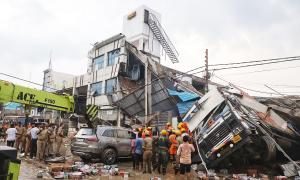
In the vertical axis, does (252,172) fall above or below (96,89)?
below

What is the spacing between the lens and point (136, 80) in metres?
25.4

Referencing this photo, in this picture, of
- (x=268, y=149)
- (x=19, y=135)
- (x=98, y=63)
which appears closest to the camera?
(x=268, y=149)

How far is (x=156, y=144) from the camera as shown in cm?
1130

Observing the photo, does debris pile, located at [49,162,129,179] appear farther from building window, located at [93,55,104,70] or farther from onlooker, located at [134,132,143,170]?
building window, located at [93,55,104,70]

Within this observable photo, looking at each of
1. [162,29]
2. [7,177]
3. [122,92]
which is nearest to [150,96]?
[122,92]

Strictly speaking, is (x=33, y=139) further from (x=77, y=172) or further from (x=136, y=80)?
(x=136, y=80)

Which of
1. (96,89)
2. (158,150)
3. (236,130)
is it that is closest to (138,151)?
(158,150)

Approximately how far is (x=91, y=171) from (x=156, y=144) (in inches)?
107

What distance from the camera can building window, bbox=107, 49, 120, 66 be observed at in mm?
26545

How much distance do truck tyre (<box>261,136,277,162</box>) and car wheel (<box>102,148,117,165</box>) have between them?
239 inches

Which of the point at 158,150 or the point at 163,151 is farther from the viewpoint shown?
the point at 158,150

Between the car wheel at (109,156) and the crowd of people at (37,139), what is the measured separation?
2.63 m

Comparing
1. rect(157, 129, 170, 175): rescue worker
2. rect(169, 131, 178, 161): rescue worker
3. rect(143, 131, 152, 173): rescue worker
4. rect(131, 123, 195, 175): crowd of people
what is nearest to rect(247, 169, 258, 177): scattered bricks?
rect(131, 123, 195, 175): crowd of people

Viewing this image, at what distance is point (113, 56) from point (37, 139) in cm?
1544
